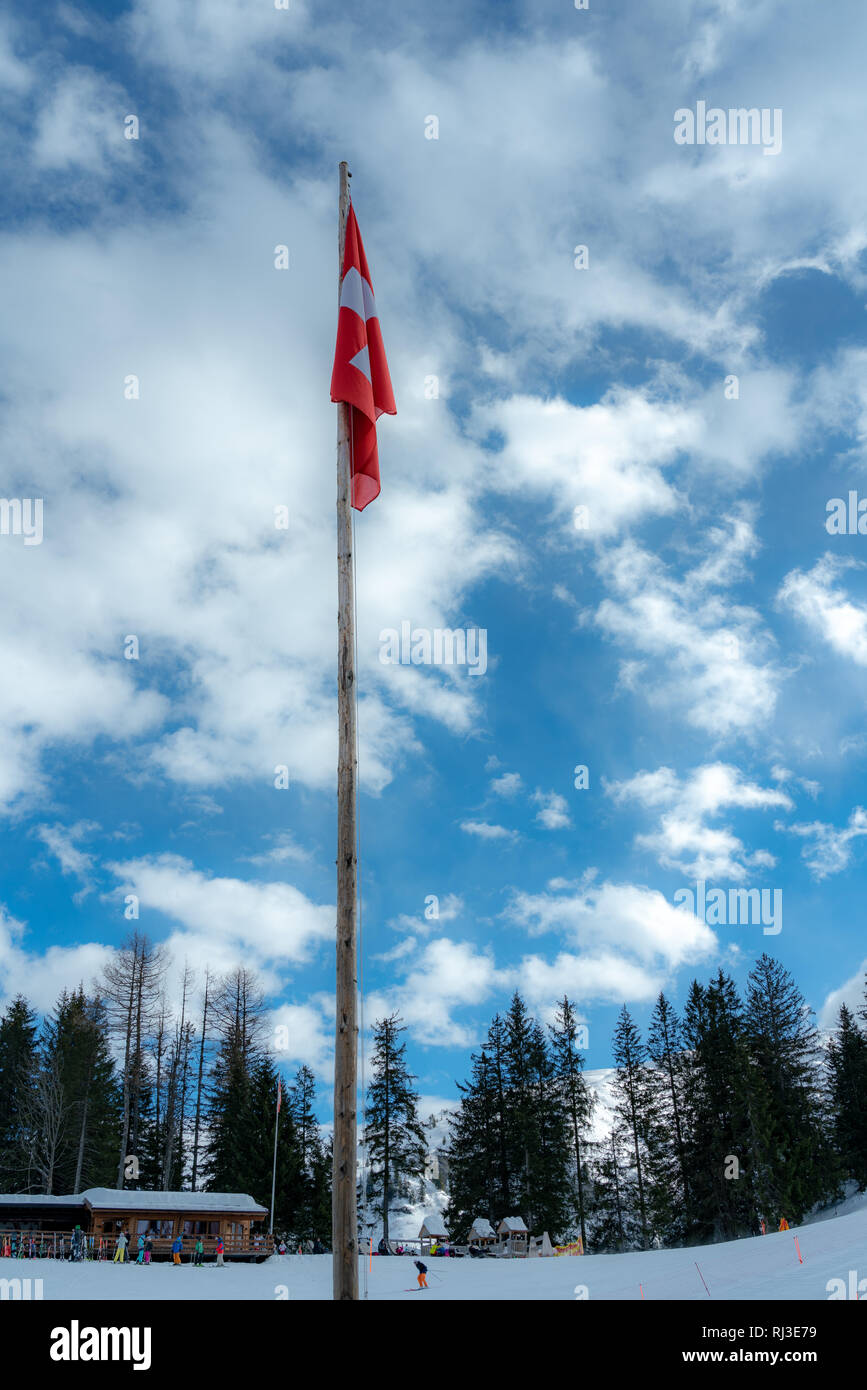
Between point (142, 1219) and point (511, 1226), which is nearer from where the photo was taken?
point (142, 1219)

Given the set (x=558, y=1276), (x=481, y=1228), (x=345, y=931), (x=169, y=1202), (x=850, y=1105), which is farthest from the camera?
(x=850, y=1105)

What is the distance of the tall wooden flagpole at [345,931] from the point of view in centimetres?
915

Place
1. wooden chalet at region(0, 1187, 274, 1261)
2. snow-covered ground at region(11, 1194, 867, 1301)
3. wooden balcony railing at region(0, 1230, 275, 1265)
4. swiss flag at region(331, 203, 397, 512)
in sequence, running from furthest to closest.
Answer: wooden chalet at region(0, 1187, 274, 1261), wooden balcony railing at region(0, 1230, 275, 1265), snow-covered ground at region(11, 1194, 867, 1301), swiss flag at region(331, 203, 397, 512)

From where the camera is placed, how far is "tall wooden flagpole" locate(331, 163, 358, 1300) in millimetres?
9148

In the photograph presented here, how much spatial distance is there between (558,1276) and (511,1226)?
79.8 feet

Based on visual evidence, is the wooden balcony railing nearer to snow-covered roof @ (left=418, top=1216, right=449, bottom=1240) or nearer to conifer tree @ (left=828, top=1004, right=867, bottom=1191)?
snow-covered roof @ (left=418, top=1216, right=449, bottom=1240)

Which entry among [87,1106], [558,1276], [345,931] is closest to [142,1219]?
[87,1106]

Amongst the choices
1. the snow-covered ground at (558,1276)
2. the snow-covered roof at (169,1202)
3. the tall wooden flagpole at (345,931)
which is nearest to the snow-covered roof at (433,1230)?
the snow-covered roof at (169,1202)

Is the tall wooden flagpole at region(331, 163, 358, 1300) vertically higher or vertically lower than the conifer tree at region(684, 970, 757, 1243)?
higher

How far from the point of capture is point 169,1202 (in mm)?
48375

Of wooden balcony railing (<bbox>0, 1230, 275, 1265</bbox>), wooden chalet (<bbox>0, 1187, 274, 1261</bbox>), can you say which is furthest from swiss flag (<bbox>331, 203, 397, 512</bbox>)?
wooden chalet (<bbox>0, 1187, 274, 1261</bbox>)

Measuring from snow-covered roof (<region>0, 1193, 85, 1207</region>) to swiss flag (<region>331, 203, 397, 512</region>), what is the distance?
48142 mm

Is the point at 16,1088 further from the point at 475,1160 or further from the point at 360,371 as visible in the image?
the point at 360,371
